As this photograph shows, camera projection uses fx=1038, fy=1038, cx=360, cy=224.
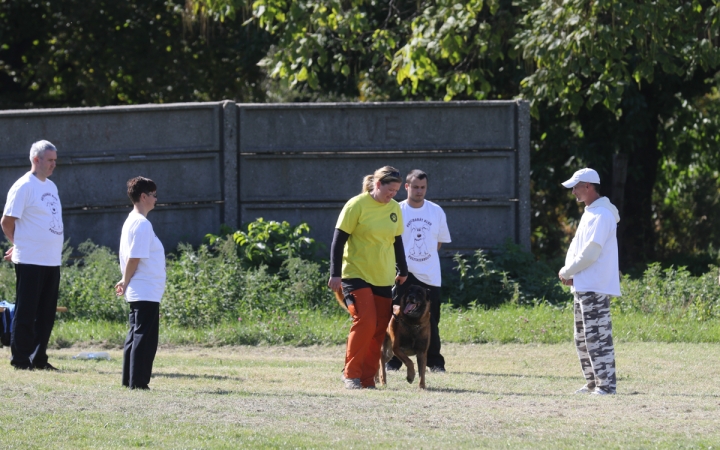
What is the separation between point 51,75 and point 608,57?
1259 centimetres

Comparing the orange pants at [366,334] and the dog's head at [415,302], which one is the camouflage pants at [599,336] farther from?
the orange pants at [366,334]

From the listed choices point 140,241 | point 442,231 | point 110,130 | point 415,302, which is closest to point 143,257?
point 140,241

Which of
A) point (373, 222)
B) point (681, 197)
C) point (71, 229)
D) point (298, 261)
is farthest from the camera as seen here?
point (681, 197)

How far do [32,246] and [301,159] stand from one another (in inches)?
203

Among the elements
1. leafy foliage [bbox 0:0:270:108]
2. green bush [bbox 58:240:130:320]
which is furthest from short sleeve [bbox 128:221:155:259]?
leafy foliage [bbox 0:0:270:108]

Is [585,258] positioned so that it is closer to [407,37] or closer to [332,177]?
[332,177]

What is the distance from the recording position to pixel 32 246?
9.06 m

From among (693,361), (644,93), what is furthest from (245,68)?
(693,361)

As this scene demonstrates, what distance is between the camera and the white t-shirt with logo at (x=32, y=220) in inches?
355

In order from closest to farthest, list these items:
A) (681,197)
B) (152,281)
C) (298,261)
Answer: (152,281) < (298,261) < (681,197)

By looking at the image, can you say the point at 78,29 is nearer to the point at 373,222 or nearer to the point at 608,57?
the point at 608,57

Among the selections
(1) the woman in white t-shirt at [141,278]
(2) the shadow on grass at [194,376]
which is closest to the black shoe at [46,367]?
(2) the shadow on grass at [194,376]

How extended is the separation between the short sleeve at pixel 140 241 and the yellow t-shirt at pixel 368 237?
1558 mm

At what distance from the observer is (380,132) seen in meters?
13.6
